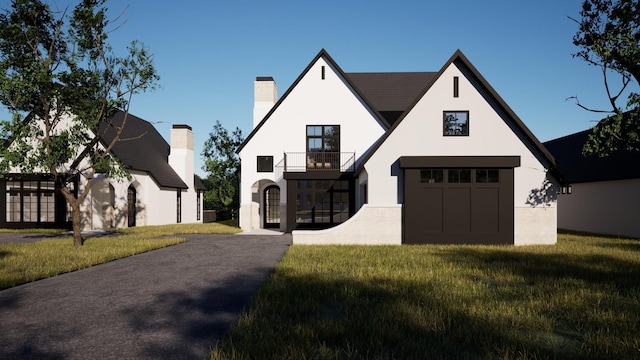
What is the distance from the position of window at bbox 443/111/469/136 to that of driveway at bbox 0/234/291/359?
9.28 metres

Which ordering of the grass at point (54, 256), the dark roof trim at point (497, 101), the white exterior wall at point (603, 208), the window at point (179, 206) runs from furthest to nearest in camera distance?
the window at point (179, 206) → the white exterior wall at point (603, 208) → the dark roof trim at point (497, 101) → the grass at point (54, 256)

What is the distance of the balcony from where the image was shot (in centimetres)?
2131

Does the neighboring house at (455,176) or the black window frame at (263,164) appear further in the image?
the black window frame at (263,164)

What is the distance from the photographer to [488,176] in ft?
52.2

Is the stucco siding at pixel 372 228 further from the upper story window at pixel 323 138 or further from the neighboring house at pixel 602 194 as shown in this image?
the neighboring house at pixel 602 194

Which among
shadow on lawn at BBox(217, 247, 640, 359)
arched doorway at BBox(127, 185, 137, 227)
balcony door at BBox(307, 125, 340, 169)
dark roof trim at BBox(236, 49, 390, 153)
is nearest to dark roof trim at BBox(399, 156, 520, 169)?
dark roof trim at BBox(236, 49, 390, 153)

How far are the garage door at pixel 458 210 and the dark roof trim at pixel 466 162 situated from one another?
218 millimetres

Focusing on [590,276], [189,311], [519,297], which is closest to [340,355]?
[189,311]

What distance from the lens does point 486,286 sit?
790 cm

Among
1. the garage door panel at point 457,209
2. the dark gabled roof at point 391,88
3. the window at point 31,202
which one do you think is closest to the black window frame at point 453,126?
the garage door panel at point 457,209

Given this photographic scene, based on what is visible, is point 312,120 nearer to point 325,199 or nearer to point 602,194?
point 325,199

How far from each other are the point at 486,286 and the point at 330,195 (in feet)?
44.7

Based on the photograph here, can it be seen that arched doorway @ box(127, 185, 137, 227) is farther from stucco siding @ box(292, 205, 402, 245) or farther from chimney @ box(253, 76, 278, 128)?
stucco siding @ box(292, 205, 402, 245)

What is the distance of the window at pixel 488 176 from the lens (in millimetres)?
15883
